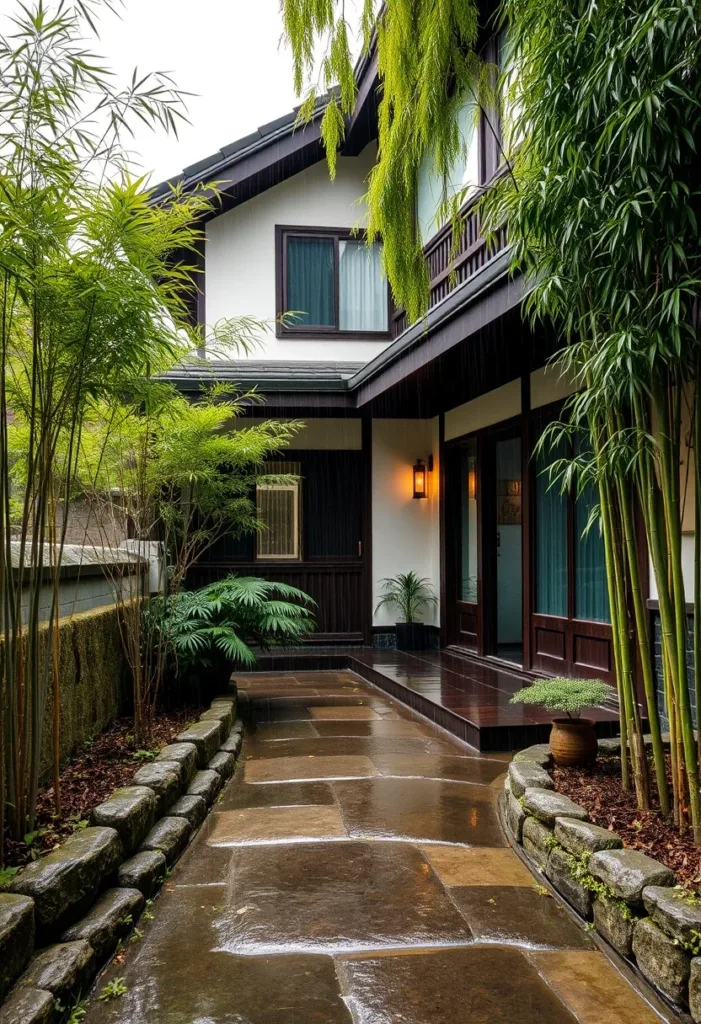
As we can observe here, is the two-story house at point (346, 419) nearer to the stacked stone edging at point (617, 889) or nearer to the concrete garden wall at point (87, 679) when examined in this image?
the concrete garden wall at point (87, 679)

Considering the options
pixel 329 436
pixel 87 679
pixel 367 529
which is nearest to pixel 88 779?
pixel 87 679

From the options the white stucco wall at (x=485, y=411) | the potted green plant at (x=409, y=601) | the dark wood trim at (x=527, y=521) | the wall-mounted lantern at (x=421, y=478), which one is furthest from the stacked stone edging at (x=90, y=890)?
the wall-mounted lantern at (x=421, y=478)

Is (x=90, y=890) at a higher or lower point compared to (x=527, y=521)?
lower

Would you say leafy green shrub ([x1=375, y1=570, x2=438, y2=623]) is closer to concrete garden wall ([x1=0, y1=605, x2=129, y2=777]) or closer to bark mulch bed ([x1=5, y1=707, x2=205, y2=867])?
bark mulch bed ([x1=5, y1=707, x2=205, y2=867])

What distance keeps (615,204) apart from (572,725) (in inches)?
91.7

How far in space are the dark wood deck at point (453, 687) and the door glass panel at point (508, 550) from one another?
100 cm

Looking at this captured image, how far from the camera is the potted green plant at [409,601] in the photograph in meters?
9.28

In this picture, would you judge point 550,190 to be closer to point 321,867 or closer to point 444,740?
point 321,867

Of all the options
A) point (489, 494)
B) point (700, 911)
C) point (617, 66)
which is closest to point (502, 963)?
point (700, 911)

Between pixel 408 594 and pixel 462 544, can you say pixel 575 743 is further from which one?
pixel 408 594

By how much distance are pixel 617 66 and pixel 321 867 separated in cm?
297

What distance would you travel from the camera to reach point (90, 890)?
270 cm

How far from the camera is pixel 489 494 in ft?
26.9

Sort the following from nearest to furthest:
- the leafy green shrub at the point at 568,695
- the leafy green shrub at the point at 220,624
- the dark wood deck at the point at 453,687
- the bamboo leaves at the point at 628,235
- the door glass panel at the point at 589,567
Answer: the bamboo leaves at the point at 628,235
the leafy green shrub at the point at 568,695
the dark wood deck at the point at 453,687
the leafy green shrub at the point at 220,624
the door glass panel at the point at 589,567
